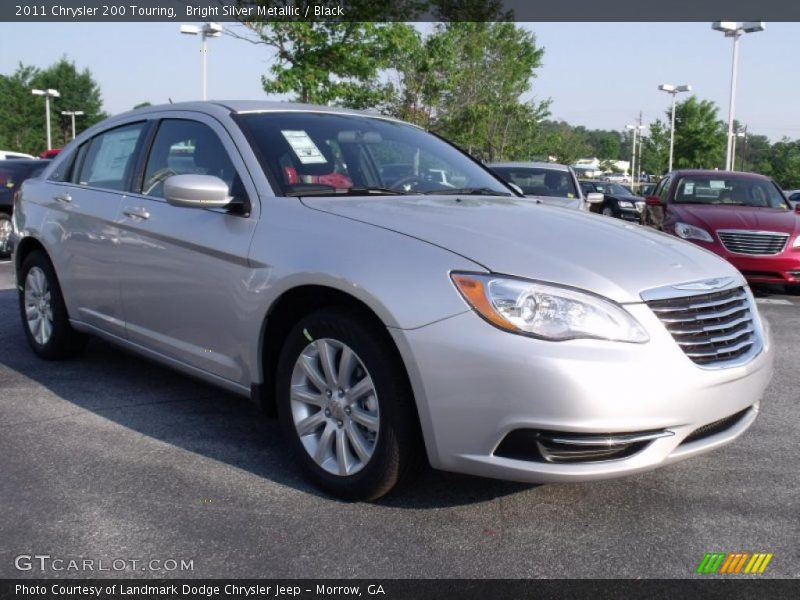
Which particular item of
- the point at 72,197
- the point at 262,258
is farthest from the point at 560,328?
the point at 72,197

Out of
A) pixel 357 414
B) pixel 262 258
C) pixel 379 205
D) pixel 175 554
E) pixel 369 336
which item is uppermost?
pixel 379 205

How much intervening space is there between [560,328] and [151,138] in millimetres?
2730

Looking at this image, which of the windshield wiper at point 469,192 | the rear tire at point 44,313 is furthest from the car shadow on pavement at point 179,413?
the windshield wiper at point 469,192

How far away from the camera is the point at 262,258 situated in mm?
3494

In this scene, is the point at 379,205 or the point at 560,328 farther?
the point at 379,205

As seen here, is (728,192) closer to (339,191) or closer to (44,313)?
(339,191)

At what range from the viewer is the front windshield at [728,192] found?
34.8ft

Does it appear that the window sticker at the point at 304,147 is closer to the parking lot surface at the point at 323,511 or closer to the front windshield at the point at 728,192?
the parking lot surface at the point at 323,511

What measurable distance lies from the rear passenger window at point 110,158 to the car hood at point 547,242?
1584 millimetres

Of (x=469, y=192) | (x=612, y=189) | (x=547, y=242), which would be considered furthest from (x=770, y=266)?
(x=612, y=189)

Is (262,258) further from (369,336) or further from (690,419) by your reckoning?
(690,419)

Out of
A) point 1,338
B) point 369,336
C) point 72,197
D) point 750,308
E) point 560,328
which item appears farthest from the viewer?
point 1,338

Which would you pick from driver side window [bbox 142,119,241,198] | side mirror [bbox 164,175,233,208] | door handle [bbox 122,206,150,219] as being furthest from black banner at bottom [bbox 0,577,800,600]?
door handle [bbox 122,206,150,219]

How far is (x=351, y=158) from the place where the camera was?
13.4 feet
